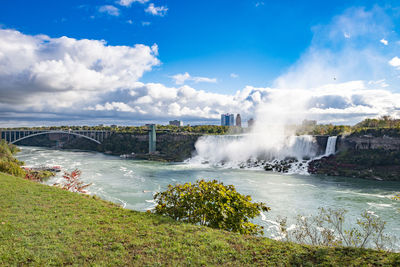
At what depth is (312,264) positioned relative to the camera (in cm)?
383

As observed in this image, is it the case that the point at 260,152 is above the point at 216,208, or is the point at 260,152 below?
below

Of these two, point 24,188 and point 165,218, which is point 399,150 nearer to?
point 165,218

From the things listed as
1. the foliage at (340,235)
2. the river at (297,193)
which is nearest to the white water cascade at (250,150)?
the river at (297,193)

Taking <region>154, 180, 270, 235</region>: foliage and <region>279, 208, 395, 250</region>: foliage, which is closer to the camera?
<region>279, 208, 395, 250</region>: foliage

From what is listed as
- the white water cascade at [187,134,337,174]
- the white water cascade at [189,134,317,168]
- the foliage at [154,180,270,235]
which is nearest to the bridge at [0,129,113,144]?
the white water cascade at [189,134,317,168]

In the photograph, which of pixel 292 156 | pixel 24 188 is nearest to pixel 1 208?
pixel 24 188

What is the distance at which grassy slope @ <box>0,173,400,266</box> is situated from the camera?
12.8 ft

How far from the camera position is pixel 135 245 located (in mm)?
4434

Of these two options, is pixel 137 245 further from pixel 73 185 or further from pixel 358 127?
pixel 358 127

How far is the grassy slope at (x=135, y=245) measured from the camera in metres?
3.90

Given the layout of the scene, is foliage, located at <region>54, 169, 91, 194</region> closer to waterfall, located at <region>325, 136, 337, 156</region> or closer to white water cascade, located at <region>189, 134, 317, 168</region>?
white water cascade, located at <region>189, 134, 317, 168</region>

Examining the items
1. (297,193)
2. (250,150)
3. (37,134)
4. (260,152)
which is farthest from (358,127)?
(37,134)

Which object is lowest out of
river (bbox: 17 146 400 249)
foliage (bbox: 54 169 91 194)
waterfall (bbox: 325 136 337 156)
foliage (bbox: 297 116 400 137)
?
river (bbox: 17 146 400 249)

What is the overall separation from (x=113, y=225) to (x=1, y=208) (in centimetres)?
335
